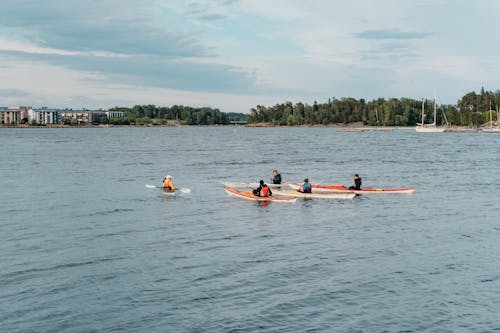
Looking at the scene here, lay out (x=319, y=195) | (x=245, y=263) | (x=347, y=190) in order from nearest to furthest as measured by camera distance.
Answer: (x=245, y=263)
(x=319, y=195)
(x=347, y=190)

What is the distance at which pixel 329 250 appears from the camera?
32906mm

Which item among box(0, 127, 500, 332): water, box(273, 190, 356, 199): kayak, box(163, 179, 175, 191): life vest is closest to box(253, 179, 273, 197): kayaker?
box(0, 127, 500, 332): water

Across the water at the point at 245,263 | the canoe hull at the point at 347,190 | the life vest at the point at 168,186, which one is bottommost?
the water at the point at 245,263

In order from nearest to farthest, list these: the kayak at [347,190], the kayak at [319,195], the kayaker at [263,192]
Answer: the kayaker at [263,192] → the kayak at [319,195] → the kayak at [347,190]

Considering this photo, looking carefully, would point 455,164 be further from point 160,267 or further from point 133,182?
point 160,267

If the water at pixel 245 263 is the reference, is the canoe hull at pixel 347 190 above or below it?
above

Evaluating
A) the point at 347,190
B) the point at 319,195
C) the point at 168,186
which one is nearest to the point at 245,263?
the point at 319,195

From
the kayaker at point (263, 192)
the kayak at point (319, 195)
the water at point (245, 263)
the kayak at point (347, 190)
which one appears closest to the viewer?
the water at point (245, 263)

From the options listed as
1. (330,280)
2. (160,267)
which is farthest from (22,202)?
(330,280)

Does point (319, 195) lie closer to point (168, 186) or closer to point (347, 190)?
point (347, 190)

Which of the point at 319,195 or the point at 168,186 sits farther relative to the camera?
the point at 168,186

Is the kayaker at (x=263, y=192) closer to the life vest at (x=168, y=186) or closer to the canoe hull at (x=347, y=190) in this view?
the canoe hull at (x=347, y=190)

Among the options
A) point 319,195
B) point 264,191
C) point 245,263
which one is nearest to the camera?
point 245,263

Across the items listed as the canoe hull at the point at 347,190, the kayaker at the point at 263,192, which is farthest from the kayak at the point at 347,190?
the kayaker at the point at 263,192
